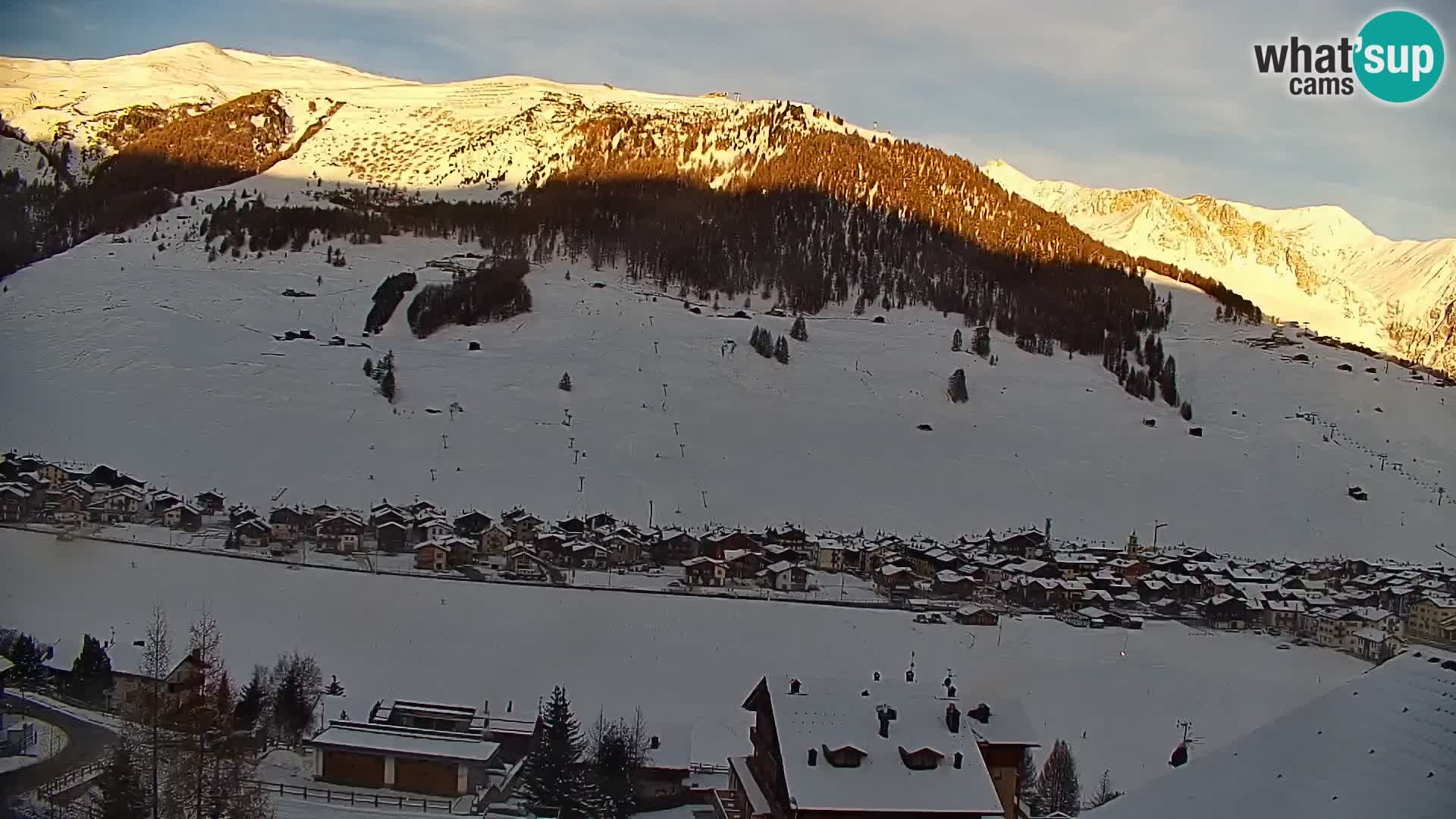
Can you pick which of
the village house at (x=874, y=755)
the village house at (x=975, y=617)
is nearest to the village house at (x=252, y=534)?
the village house at (x=975, y=617)

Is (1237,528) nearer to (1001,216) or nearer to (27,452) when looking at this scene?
(27,452)

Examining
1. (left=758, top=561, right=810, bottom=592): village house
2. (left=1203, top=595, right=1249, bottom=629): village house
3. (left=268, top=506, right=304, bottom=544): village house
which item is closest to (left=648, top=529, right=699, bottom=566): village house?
(left=758, top=561, right=810, bottom=592): village house

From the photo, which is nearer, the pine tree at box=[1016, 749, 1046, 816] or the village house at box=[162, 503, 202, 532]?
the pine tree at box=[1016, 749, 1046, 816]

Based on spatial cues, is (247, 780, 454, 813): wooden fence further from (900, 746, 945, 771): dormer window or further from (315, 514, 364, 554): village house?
(315, 514, 364, 554): village house

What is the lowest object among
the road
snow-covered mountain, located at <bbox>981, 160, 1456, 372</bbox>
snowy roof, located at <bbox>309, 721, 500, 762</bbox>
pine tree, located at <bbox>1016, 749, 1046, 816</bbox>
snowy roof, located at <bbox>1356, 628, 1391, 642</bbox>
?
pine tree, located at <bbox>1016, 749, 1046, 816</bbox>

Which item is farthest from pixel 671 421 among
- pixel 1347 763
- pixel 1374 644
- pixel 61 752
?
pixel 1347 763
